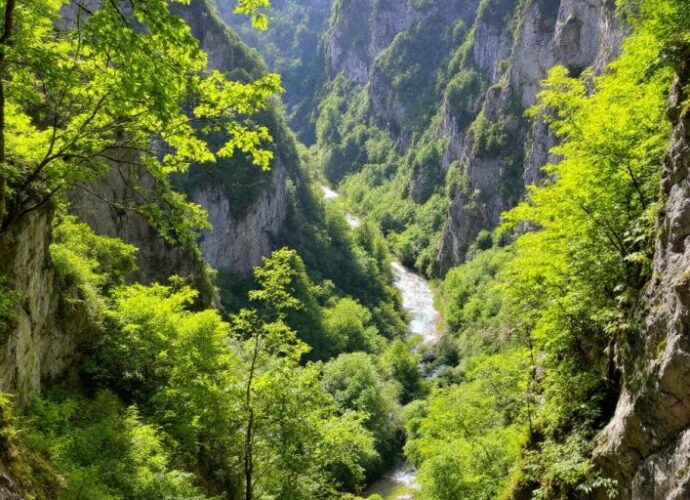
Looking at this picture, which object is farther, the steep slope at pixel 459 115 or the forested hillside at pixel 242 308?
the steep slope at pixel 459 115

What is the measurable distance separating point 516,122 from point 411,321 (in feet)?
143

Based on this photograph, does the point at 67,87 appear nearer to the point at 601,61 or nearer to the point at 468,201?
the point at 601,61

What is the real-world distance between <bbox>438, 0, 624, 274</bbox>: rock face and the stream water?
7420 mm

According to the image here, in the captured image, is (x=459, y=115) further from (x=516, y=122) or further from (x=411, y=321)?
(x=411, y=321)

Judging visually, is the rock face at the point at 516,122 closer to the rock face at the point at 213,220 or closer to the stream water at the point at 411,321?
the stream water at the point at 411,321

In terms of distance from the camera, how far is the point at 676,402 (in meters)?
9.16

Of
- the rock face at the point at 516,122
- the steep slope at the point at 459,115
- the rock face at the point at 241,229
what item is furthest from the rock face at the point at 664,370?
the rock face at the point at 516,122

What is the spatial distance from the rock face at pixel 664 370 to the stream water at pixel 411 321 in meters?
32.2

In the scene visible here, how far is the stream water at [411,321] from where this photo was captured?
4254cm

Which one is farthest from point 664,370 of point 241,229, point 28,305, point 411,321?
point 241,229

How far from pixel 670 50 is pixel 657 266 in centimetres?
397

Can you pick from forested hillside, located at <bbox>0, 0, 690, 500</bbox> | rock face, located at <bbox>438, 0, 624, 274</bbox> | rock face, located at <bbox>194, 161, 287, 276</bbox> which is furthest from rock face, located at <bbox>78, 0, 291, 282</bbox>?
rock face, located at <bbox>438, 0, 624, 274</bbox>

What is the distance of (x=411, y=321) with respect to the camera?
9688 cm

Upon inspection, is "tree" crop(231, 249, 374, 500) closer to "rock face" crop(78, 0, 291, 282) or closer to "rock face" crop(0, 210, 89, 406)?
"rock face" crop(0, 210, 89, 406)
